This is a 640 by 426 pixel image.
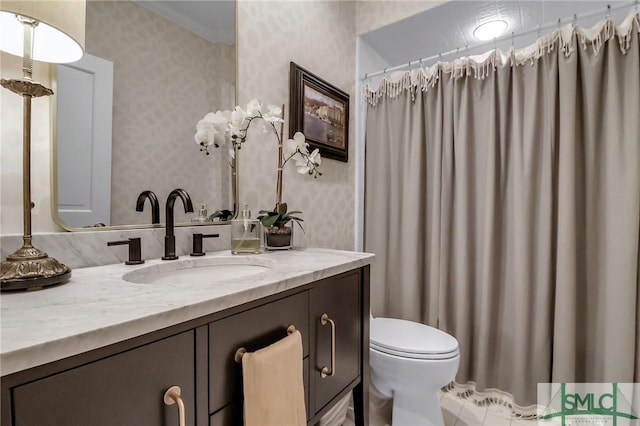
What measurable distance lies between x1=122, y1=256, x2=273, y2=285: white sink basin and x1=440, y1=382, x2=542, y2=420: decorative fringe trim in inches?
57.9

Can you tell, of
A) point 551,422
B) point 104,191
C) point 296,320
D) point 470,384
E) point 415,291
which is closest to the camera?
point 296,320

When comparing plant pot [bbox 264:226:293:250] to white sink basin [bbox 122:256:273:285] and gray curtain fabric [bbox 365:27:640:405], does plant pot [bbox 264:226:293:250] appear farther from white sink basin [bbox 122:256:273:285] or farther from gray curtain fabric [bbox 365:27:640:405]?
gray curtain fabric [bbox 365:27:640:405]

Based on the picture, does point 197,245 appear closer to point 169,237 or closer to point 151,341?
point 169,237

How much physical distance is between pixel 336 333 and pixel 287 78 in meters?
1.22

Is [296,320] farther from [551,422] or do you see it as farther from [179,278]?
[551,422]

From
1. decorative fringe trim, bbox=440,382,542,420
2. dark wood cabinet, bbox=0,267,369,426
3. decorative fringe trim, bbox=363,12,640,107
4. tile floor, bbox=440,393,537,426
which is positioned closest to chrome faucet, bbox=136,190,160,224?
dark wood cabinet, bbox=0,267,369,426

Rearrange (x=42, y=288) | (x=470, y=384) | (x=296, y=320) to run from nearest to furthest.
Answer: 1. (x=42, y=288)
2. (x=296, y=320)
3. (x=470, y=384)

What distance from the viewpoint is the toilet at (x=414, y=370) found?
133 cm

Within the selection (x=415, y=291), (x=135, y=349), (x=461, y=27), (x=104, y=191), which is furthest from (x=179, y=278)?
(x=461, y=27)

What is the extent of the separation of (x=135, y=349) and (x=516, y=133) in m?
1.86

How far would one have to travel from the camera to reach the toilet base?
4.62ft

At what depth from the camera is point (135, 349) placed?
0.49 m

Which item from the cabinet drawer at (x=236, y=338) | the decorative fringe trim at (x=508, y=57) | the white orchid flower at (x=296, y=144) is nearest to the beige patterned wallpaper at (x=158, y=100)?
the white orchid flower at (x=296, y=144)

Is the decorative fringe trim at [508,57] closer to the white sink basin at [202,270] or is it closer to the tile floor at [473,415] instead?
the white sink basin at [202,270]
